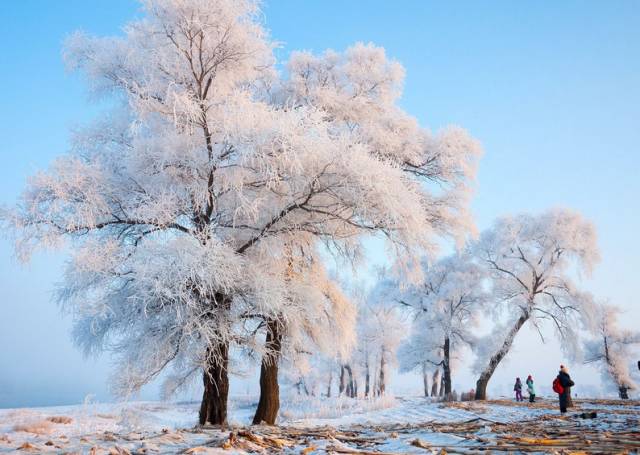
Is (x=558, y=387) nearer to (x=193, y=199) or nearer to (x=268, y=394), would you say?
(x=268, y=394)

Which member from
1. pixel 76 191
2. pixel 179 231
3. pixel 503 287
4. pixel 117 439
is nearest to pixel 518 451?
pixel 117 439

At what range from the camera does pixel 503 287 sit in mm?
24516

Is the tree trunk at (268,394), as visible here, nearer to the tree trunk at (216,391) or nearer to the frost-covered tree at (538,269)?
the tree trunk at (216,391)

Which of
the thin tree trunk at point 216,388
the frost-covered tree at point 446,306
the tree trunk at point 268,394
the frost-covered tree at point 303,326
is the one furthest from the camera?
the frost-covered tree at point 446,306

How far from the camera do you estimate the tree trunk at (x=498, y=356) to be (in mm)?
23375

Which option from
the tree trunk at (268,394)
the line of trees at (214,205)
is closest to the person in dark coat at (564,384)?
the line of trees at (214,205)

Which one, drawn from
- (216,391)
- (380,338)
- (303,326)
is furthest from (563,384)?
(380,338)

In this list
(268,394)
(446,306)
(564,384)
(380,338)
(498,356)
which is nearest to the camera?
(268,394)

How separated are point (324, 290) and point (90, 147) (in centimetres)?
669

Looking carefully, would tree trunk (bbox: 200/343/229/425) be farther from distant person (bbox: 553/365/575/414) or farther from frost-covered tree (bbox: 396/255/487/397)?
frost-covered tree (bbox: 396/255/487/397)

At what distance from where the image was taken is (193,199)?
10.0 metres

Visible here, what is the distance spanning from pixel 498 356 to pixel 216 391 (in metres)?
17.5

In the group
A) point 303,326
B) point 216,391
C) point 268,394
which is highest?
point 303,326

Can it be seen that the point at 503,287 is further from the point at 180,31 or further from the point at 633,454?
the point at 633,454
